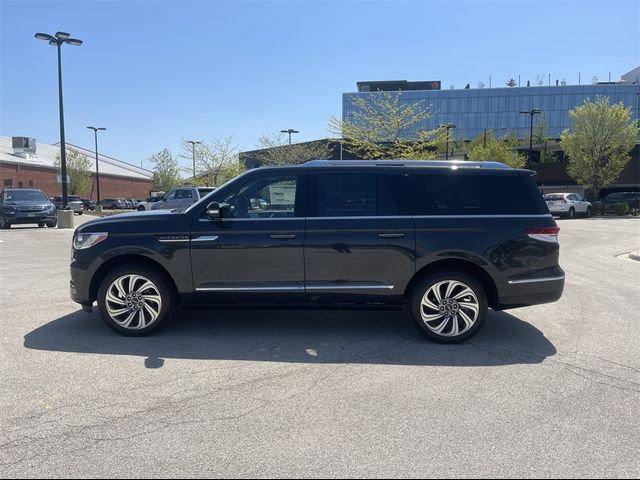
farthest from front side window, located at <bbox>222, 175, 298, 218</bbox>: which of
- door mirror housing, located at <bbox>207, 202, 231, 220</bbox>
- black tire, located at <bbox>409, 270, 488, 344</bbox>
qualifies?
black tire, located at <bbox>409, 270, 488, 344</bbox>

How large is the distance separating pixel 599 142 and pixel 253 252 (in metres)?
Result: 38.4

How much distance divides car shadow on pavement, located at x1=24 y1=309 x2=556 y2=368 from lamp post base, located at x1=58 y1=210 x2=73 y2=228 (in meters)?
17.5

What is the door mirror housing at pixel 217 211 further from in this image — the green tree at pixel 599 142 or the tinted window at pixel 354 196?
the green tree at pixel 599 142

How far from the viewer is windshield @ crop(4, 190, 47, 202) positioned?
71.6 ft

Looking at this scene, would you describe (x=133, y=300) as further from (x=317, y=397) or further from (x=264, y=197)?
(x=317, y=397)

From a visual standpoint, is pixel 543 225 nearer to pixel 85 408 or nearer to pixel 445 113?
pixel 85 408

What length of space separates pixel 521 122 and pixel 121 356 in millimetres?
104245

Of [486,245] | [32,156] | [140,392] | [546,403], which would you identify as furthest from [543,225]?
[32,156]

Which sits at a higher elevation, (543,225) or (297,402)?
(543,225)

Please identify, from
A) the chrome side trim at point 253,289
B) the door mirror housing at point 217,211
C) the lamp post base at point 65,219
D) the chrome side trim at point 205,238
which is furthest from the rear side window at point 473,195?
the lamp post base at point 65,219

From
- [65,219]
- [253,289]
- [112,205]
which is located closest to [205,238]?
[253,289]

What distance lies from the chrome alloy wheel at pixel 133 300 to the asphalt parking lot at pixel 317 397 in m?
0.25

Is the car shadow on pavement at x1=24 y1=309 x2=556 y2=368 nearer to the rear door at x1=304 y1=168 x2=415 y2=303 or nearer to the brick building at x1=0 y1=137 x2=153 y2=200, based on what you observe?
the rear door at x1=304 y1=168 x2=415 y2=303

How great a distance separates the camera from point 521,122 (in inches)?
3836
